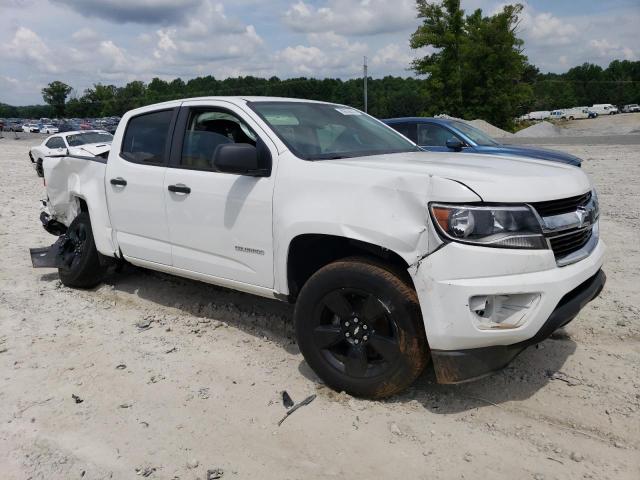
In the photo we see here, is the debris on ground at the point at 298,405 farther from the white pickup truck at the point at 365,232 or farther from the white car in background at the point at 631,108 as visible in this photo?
the white car in background at the point at 631,108

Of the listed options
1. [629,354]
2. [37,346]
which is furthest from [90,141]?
[629,354]

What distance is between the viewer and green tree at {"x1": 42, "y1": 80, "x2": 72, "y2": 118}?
112 m

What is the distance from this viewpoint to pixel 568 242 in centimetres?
312

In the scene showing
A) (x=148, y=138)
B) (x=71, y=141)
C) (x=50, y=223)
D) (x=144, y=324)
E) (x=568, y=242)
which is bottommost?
(x=144, y=324)

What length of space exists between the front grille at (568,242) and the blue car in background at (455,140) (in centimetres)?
576

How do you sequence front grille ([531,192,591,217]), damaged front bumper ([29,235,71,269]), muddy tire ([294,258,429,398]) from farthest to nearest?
damaged front bumper ([29,235,71,269])
muddy tire ([294,258,429,398])
front grille ([531,192,591,217])

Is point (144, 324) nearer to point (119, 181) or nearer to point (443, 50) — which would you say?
point (119, 181)

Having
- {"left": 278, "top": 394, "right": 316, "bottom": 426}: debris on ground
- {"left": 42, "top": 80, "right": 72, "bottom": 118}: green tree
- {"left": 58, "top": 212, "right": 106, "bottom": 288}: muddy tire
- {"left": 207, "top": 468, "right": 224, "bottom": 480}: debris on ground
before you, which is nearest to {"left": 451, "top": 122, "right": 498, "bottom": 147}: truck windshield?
{"left": 58, "top": 212, "right": 106, "bottom": 288}: muddy tire

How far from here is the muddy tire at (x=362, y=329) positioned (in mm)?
3080

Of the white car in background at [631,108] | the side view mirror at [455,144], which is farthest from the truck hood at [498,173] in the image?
the white car in background at [631,108]

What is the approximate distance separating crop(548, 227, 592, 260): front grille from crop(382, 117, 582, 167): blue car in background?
5765mm

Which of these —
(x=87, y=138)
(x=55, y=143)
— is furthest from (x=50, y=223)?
(x=55, y=143)

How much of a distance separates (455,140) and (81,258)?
604 cm

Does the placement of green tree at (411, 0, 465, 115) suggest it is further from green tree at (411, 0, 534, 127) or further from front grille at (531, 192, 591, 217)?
front grille at (531, 192, 591, 217)
